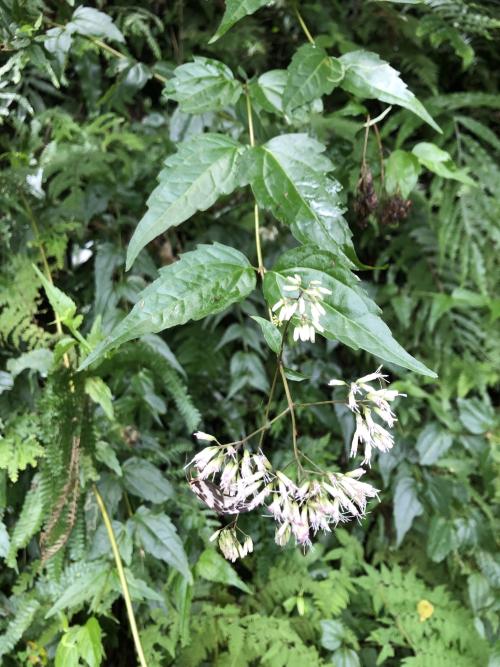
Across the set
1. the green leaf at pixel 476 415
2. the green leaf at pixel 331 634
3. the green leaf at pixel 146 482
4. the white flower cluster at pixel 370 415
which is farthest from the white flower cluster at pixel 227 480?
the green leaf at pixel 476 415

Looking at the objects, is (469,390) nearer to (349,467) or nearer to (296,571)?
(349,467)

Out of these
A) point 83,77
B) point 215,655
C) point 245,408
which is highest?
point 83,77

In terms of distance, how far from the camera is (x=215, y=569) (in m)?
1.03

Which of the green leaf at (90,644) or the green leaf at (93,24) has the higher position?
the green leaf at (93,24)

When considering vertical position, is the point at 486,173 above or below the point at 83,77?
below

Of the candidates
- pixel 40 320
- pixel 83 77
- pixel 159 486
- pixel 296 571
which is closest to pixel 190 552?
pixel 159 486

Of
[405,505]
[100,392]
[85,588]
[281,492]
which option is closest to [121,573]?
[85,588]

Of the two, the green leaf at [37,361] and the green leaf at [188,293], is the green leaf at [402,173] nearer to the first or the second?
the green leaf at [188,293]

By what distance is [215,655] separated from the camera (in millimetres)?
1191

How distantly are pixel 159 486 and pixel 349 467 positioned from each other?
2.40 ft

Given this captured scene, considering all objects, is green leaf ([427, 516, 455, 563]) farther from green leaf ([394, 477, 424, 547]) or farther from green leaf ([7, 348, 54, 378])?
green leaf ([7, 348, 54, 378])

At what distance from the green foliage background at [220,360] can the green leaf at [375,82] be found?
0.02 metres

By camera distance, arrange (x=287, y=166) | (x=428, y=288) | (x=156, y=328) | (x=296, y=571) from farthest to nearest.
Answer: (x=428, y=288)
(x=296, y=571)
(x=287, y=166)
(x=156, y=328)

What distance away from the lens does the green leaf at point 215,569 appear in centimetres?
102
